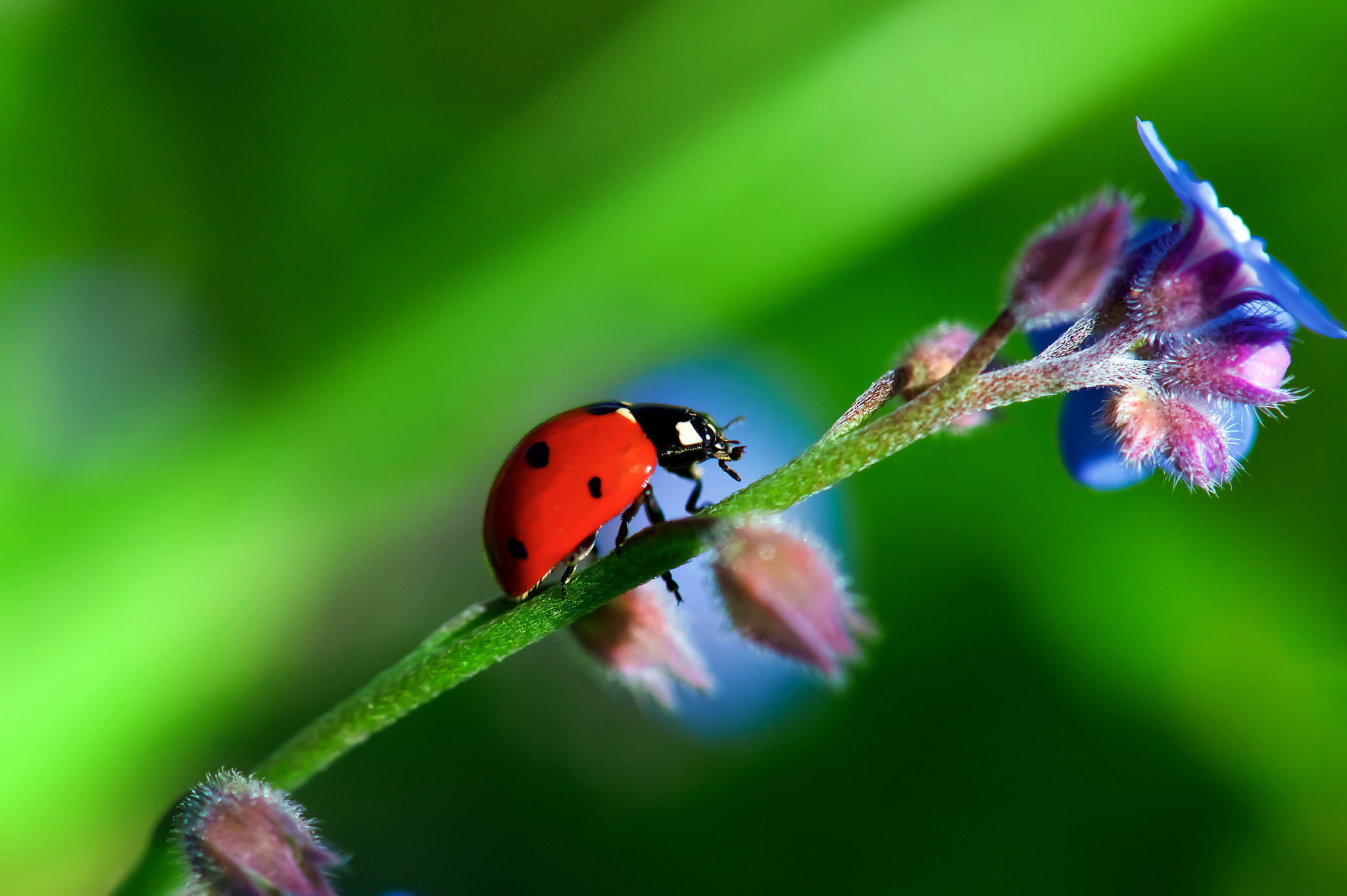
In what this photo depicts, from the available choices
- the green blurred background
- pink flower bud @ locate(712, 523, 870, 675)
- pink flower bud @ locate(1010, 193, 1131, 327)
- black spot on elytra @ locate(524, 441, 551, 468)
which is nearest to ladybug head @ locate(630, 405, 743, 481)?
black spot on elytra @ locate(524, 441, 551, 468)

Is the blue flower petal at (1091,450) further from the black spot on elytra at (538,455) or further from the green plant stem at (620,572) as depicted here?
the black spot on elytra at (538,455)

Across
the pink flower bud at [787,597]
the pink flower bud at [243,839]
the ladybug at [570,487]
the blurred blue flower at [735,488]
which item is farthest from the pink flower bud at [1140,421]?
the blurred blue flower at [735,488]

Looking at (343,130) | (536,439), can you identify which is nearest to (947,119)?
(343,130)

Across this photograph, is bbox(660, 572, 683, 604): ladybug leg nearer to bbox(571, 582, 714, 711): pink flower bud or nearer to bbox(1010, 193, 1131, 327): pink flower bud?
bbox(571, 582, 714, 711): pink flower bud

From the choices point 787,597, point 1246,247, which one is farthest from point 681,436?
point 1246,247

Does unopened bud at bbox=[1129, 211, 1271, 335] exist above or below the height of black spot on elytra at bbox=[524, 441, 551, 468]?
below

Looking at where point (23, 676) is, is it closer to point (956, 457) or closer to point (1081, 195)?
point (956, 457)

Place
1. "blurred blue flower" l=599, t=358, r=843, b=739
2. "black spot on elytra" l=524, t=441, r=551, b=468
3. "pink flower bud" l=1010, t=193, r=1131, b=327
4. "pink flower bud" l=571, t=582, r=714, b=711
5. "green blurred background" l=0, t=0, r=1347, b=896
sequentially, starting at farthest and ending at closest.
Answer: "blurred blue flower" l=599, t=358, r=843, b=739
"green blurred background" l=0, t=0, r=1347, b=896
"black spot on elytra" l=524, t=441, r=551, b=468
"pink flower bud" l=571, t=582, r=714, b=711
"pink flower bud" l=1010, t=193, r=1131, b=327
